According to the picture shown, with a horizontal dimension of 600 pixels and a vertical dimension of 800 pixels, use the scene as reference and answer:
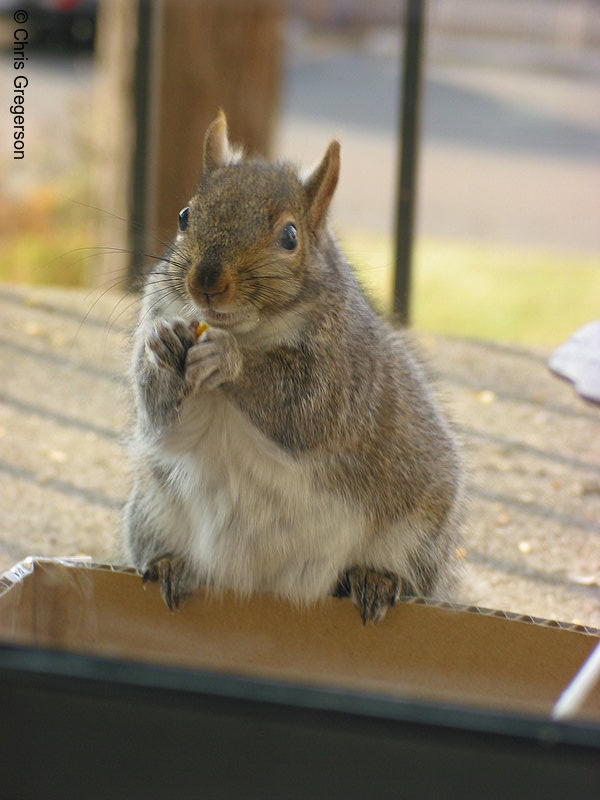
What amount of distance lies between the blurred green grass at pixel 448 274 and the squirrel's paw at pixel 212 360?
7.60 ft

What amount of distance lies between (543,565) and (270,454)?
31.7 inches

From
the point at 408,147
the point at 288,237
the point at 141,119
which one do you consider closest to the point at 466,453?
the point at 288,237

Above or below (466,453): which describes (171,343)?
A: above

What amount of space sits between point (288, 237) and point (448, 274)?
384 cm

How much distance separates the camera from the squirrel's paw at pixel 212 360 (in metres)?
1.43

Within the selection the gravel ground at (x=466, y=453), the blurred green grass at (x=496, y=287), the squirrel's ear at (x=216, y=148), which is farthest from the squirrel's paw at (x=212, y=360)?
the blurred green grass at (x=496, y=287)

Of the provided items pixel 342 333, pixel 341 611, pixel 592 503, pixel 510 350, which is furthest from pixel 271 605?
pixel 510 350

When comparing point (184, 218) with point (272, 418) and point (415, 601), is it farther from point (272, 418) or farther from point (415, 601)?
point (415, 601)

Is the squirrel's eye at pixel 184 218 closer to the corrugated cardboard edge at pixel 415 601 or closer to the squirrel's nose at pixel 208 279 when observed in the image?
the squirrel's nose at pixel 208 279

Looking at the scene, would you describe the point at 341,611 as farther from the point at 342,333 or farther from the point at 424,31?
the point at 424,31

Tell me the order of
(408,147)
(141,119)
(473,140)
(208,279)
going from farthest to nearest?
(473,140) < (141,119) < (408,147) < (208,279)

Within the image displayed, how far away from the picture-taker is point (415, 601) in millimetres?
1616

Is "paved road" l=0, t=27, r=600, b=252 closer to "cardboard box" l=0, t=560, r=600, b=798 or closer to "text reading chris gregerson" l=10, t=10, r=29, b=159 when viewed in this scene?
"text reading chris gregerson" l=10, t=10, r=29, b=159

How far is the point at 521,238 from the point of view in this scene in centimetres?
618
